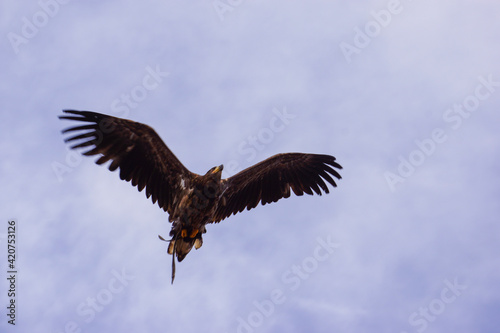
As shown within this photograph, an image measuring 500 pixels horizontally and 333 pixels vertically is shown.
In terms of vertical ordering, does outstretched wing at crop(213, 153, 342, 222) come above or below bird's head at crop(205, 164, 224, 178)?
above

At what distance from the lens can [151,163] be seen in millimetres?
15078

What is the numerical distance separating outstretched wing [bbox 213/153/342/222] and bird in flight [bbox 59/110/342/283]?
26mm

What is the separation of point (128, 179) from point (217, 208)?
2.36m

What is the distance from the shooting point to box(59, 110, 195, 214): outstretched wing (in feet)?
47.1

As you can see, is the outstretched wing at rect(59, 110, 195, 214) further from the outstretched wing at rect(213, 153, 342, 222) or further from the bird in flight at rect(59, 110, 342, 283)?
the outstretched wing at rect(213, 153, 342, 222)

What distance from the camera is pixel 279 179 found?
16656mm

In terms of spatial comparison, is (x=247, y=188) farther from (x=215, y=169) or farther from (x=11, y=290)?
(x=11, y=290)

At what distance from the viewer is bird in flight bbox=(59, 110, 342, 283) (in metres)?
14.5

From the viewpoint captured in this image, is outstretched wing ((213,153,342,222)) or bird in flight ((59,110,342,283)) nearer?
bird in flight ((59,110,342,283))

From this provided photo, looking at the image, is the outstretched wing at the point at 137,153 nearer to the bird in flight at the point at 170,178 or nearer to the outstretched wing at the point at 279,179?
the bird in flight at the point at 170,178

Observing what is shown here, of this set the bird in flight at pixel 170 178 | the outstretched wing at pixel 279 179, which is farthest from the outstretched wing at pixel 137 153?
the outstretched wing at pixel 279 179

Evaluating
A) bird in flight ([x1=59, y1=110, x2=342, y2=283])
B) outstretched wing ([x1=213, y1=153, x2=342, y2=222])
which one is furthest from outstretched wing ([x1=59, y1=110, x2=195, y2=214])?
outstretched wing ([x1=213, y1=153, x2=342, y2=222])

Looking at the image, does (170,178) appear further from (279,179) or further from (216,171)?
(279,179)

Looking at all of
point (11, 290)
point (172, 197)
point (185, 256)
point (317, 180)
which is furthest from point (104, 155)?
point (317, 180)
